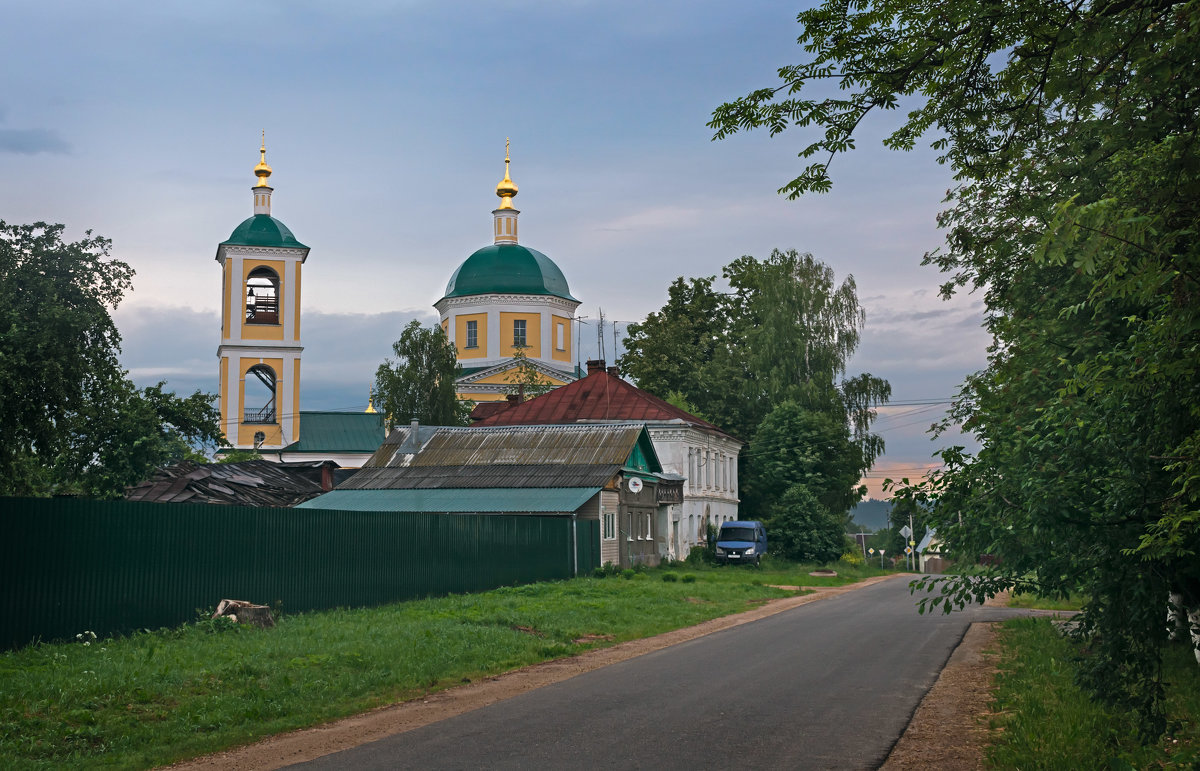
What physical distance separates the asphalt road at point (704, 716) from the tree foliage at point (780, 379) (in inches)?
1444

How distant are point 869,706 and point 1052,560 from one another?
2391mm

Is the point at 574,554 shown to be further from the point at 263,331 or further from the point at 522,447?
the point at 263,331

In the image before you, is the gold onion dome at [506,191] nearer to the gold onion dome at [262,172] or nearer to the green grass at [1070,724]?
the gold onion dome at [262,172]

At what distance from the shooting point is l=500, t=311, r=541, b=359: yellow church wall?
68.1 meters

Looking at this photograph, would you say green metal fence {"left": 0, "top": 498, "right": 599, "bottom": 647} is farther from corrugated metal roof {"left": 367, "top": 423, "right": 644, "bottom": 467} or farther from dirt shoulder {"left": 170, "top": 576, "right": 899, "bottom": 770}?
corrugated metal roof {"left": 367, "top": 423, "right": 644, "bottom": 467}

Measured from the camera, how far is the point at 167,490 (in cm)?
3428

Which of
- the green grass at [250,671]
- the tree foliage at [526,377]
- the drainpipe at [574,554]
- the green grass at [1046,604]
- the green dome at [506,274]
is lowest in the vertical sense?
the green grass at [1046,604]

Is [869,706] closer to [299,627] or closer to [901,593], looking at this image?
[299,627]

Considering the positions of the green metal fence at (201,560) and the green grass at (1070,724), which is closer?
the green grass at (1070,724)

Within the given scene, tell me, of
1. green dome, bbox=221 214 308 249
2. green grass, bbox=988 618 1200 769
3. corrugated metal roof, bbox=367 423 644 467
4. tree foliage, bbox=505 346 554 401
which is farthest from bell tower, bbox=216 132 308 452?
green grass, bbox=988 618 1200 769

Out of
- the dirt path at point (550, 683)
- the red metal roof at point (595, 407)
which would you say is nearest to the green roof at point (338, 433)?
the red metal roof at point (595, 407)

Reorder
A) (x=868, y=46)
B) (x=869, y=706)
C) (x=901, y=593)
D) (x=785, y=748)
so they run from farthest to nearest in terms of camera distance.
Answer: (x=901, y=593) < (x=869, y=706) < (x=785, y=748) < (x=868, y=46)

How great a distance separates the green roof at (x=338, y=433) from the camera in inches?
2665

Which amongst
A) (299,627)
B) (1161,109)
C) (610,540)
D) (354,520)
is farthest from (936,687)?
(610,540)
